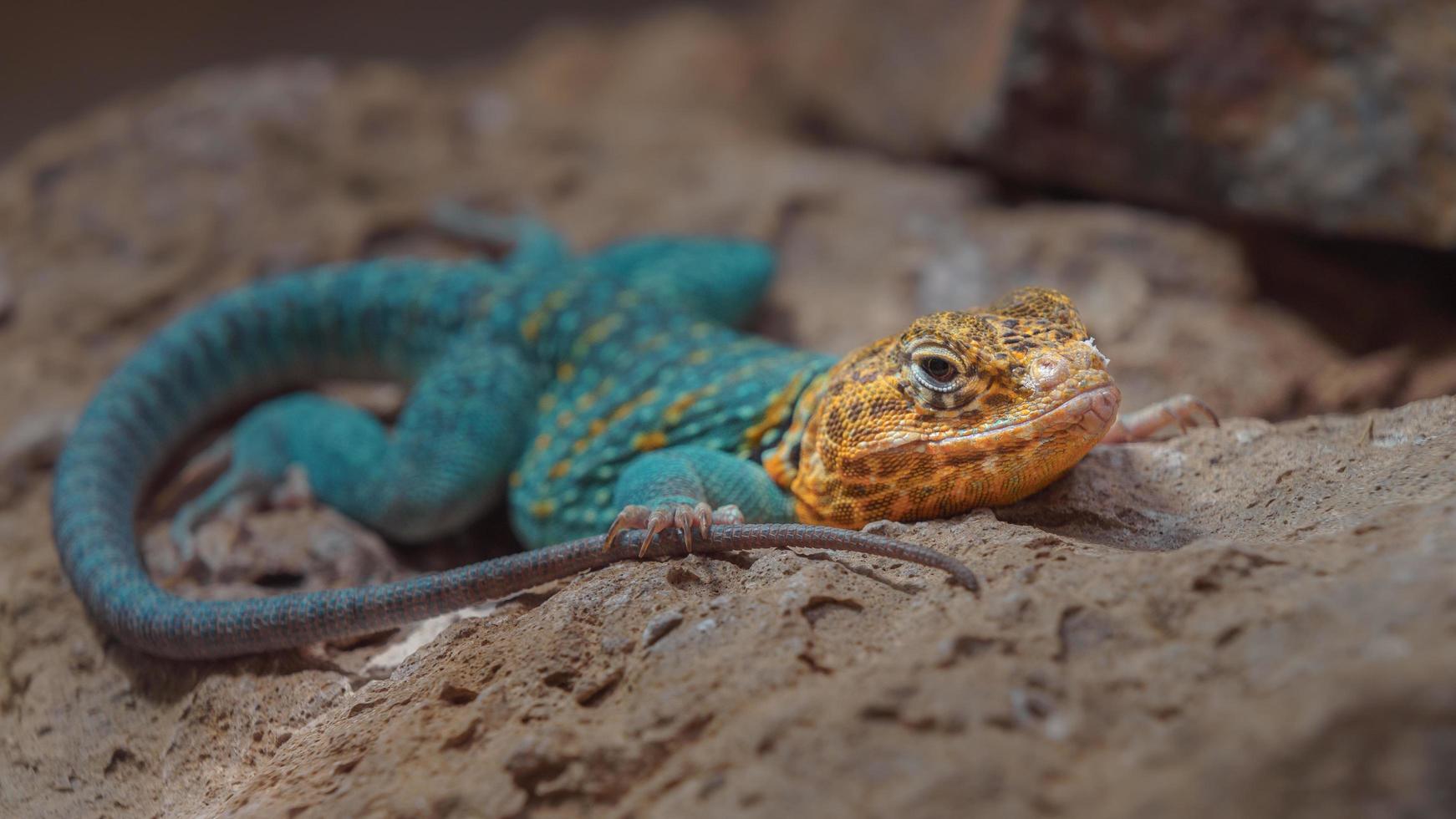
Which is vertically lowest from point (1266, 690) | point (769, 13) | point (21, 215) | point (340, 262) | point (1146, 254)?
point (1266, 690)

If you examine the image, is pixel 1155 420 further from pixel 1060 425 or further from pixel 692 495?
pixel 692 495

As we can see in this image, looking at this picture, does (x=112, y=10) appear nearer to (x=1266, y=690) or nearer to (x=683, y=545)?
(x=683, y=545)

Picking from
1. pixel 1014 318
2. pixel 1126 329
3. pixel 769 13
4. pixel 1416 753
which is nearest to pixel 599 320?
pixel 1014 318

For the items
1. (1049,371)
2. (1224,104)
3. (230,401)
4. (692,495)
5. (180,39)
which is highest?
(180,39)

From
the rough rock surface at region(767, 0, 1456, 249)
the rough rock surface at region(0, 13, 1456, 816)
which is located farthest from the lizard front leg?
the rough rock surface at region(767, 0, 1456, 249)

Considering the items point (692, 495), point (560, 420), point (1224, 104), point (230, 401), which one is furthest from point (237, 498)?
point (1224, 104)
